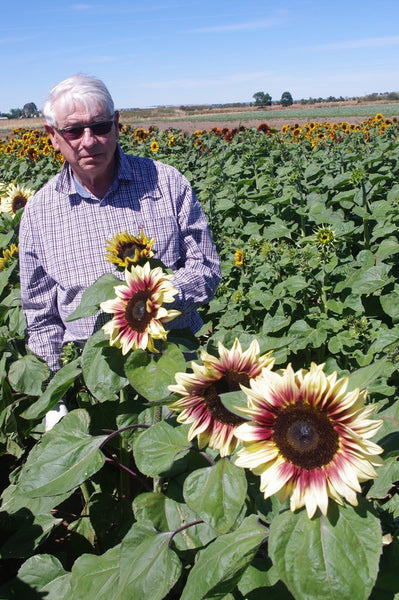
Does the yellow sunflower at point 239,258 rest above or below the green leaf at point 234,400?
below

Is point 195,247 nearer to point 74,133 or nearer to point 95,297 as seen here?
point 74,133

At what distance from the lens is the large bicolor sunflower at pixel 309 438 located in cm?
94

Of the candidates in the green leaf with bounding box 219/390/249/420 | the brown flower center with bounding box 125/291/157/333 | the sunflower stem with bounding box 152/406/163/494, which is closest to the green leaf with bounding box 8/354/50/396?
the sunflower stem with bounding box 152/406/163/494

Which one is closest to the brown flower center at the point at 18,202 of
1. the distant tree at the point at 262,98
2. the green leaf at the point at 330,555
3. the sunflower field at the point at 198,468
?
the sunflower field at the point at 198,468

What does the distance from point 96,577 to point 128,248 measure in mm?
812

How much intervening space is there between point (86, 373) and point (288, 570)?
0.70 meters

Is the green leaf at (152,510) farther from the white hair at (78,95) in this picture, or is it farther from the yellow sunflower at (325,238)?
the yellow sunflower at (325,238)

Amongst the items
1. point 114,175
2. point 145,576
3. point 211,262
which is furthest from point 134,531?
point 114,175

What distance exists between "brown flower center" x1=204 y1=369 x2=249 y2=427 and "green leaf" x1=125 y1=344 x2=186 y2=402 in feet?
0.42

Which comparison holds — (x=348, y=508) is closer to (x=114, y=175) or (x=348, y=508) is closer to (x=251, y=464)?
(x=251, y=464)

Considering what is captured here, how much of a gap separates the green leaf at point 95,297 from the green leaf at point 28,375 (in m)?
0.89

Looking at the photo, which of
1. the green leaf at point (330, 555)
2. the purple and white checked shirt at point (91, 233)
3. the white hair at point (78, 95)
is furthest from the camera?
the purple and white checked shirt at point (91, 233)

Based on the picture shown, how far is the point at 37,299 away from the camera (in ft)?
8.30

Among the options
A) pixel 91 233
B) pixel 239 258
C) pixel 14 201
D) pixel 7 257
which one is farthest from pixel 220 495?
pixel 14 201
